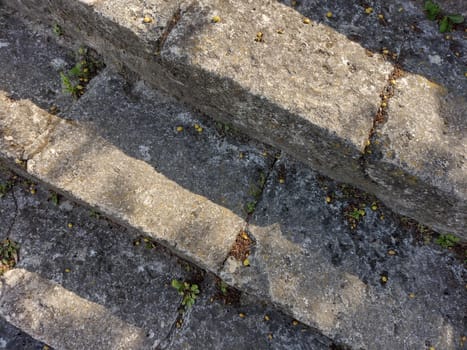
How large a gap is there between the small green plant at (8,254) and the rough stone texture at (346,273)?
138 cm

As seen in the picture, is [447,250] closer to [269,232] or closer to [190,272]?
[269,232]

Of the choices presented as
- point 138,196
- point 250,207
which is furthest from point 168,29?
point 250,207

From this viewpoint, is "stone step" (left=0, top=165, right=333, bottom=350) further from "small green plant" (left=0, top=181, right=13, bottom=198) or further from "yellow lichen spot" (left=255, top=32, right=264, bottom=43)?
"yellow lichen spot" (left=255, top=32, right=264, bottom=43)

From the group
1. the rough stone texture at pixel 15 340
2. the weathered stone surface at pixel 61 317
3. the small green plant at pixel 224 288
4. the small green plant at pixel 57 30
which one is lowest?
the rough stone texture at pixel 15 340

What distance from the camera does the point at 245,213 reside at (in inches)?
91.6

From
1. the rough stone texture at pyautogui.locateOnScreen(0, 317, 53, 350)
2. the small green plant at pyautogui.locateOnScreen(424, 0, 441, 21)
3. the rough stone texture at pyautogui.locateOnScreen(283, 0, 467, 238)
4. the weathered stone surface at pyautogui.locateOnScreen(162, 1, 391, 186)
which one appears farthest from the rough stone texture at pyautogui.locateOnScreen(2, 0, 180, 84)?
the rough stone texture at pyautogui.locateOnScreen(0, 317, 53, 350)

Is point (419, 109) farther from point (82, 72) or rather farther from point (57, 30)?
point (57, 30)

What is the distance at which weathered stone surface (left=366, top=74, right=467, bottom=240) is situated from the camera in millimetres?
1995

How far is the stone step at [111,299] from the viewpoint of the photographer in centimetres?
242

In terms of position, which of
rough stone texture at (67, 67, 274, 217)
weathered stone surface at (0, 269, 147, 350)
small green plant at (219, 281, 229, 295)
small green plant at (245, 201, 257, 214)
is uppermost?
rough stone texture at (67, 67, 274, 217)

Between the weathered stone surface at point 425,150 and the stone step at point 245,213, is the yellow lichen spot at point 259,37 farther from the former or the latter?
the weathered stone surface at point 425,150

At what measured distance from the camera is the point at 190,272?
2.57 m

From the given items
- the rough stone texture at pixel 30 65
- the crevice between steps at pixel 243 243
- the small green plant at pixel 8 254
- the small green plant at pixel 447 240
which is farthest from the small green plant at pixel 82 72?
the small green plant at pixel 447 240

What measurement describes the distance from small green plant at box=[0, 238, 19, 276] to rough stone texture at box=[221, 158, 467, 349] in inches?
54.3
